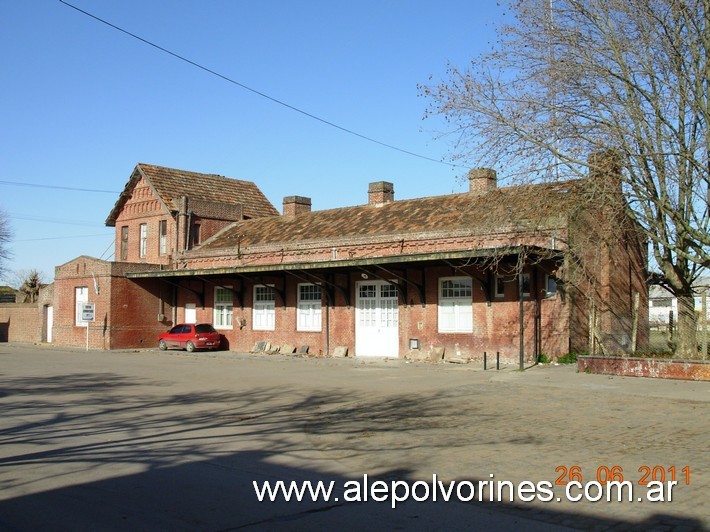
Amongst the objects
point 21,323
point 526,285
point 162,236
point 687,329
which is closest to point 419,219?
point 526,285

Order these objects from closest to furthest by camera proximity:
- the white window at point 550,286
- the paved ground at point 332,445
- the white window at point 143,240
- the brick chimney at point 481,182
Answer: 1. the paved ground at point 332,445
2. the white window at point 550,286
3. the brick chimney at point 481,182
4. the white window at point 143,240

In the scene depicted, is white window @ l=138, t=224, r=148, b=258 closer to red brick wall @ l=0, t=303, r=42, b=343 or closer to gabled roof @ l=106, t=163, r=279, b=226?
gabled roof @ l=106, t=163, r=279, b=226

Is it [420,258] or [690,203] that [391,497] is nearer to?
[690,203]

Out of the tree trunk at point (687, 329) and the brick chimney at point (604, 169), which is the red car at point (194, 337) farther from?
the brick chimney at point (604, 169)

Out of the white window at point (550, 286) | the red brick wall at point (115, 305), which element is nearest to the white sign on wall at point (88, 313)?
the red brick wall at point (115, 305)

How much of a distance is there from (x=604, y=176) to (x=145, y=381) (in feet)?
45.7

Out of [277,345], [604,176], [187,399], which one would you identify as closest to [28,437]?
[187,399]

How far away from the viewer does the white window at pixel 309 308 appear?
32.2 metres

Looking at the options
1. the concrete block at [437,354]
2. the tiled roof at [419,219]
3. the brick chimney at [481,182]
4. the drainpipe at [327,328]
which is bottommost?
the concrete block at [437,354]

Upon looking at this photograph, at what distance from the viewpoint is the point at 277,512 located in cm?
714

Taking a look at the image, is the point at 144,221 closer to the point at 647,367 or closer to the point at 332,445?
the point at 647,367

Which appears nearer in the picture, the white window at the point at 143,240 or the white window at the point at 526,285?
the white window at the point at 526,285

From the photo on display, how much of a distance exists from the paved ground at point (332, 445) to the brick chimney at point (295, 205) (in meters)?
19.7

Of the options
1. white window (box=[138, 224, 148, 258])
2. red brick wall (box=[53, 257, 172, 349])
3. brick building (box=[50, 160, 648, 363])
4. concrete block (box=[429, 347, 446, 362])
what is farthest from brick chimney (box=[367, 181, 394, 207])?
white window (box=[138, 224, 148, 258])
